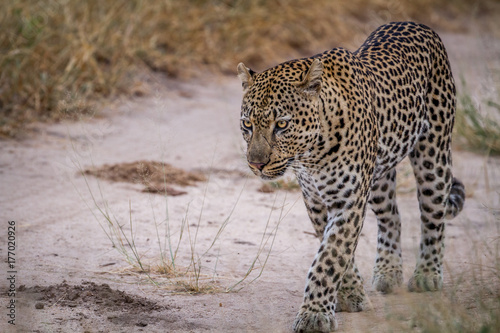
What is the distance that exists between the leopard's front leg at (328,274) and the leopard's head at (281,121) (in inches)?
18.4

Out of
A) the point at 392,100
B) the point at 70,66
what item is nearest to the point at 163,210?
the point at 392,100

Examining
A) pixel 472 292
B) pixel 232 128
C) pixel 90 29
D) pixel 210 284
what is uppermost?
pixel 90 29

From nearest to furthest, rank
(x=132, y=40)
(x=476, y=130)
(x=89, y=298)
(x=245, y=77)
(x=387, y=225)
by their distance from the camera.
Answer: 1. (x=245, y=77)
2. (x=89, y=298)
3. (x=387, y=225)
4. (x=476, y=130)
5. (x=132, y=40)

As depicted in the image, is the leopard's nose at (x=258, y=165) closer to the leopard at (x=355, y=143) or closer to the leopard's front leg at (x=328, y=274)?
the leopard at (x=355, y=143)

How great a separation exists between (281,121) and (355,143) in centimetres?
50

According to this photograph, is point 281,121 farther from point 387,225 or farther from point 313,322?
point 387,225

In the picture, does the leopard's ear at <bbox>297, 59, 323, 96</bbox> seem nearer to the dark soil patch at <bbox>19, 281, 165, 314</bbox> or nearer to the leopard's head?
the leopard's head

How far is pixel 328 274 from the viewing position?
4.71 metres

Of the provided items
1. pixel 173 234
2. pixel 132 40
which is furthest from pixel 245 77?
pixel 132 40

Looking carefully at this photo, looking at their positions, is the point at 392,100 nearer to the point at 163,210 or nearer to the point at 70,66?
the point at 163,210

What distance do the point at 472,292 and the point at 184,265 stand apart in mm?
2057

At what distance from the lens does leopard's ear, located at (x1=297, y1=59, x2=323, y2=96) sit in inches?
184

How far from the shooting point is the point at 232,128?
10.0m

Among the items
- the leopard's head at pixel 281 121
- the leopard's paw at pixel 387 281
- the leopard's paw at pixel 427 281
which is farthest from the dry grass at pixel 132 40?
the leopard's paw at pixel 427 281
